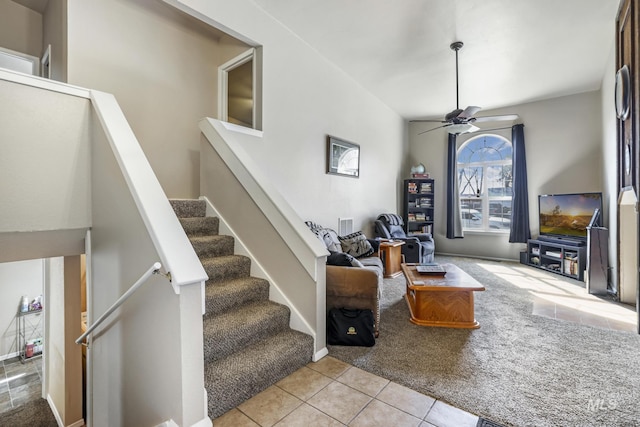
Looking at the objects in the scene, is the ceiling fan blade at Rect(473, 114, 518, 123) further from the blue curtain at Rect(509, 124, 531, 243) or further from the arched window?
the arched window

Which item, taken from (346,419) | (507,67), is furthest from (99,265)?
Answer: (507,67)

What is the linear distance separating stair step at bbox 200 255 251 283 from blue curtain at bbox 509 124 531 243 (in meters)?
5.88

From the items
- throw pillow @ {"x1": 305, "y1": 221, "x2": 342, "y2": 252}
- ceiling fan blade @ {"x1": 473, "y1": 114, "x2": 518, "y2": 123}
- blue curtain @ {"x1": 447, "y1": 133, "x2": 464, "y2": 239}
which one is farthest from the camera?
blue curtain @ {"x1": 447, "y1": 133, "x2": 464, "y2": 239}

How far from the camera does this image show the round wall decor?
3.15 m

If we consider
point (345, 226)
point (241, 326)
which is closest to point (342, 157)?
point (345, 226)

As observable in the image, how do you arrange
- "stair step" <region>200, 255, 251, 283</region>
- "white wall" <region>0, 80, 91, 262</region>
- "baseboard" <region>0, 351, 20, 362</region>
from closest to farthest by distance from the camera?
"white wall" <region>0, 80, 91, 262</region>, "stair step" <region>200, 255, 251, 283</region>, "baseboard" <region>0, 351, 20, 362</region>

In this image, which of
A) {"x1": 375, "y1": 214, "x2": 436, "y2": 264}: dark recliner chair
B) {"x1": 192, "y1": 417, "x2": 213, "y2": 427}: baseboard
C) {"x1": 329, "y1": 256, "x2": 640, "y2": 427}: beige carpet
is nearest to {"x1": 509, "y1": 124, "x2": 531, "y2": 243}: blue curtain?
{"x1": 375, "y1": 214, "x2": 436, "y2": 264}: dark recliner chair

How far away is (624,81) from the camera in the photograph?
3.21 m

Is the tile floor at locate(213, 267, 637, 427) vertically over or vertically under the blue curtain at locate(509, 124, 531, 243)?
under

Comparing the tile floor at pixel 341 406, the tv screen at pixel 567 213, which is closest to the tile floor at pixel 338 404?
the tile floor at pixel 341 406

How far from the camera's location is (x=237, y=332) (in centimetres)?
211

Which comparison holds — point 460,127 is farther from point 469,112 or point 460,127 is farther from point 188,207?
point 188,207

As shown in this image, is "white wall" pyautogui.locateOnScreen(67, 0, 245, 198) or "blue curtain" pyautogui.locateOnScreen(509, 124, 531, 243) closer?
"white wall" pyautogui.locateOnScreen(67, 0, 245, 198)

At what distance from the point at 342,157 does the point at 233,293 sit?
3218 millimetres
